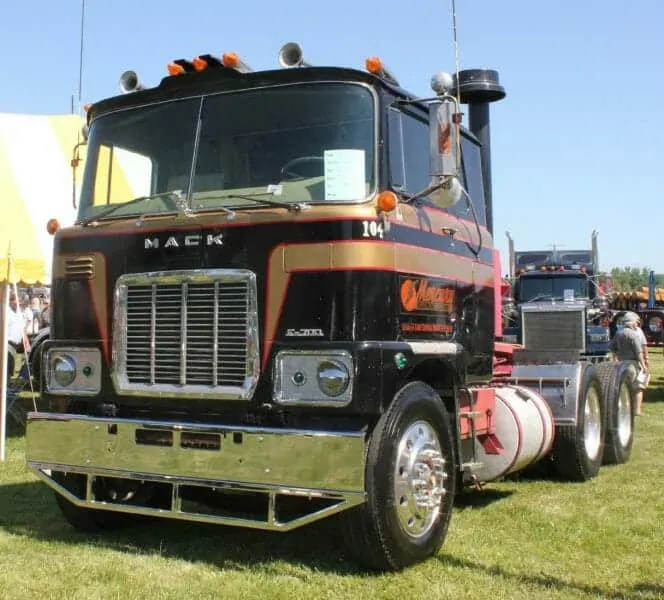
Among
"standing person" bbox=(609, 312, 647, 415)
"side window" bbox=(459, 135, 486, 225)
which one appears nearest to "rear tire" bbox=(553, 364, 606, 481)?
"side window" bbox=(459, 135, 486, 225)

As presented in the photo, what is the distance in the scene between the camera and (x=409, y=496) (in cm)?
504

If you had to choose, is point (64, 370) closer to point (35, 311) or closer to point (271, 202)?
point (271, 202)

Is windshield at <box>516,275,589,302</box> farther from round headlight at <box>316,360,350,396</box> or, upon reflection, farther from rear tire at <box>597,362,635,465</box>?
round headlight at <box>316,360,350,396</box>

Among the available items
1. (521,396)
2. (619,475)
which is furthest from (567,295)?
(521,396)

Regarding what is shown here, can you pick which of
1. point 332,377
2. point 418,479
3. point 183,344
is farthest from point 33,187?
point 418,479

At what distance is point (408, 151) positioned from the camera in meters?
5.46

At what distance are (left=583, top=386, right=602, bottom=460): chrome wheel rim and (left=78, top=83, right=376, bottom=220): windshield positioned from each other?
4.33 metres

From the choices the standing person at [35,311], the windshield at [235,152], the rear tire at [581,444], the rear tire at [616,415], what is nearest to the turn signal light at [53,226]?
the windshield at [235,152]

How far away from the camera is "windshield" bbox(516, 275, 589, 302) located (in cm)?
1884

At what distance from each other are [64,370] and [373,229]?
87.8 inches

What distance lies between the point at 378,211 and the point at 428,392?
1142mm

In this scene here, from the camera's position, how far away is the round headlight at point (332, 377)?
472cm

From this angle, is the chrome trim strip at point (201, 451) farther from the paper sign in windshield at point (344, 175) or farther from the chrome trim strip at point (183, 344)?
the paper sign in windshield at point (344, 175)

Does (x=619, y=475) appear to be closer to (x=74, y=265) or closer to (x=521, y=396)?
(x=521, y=396)
